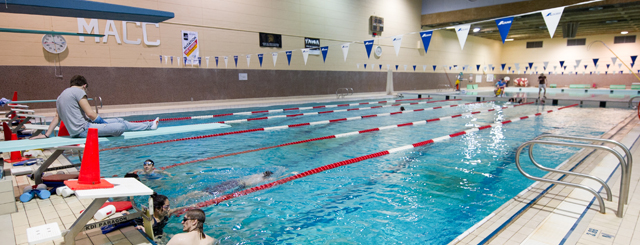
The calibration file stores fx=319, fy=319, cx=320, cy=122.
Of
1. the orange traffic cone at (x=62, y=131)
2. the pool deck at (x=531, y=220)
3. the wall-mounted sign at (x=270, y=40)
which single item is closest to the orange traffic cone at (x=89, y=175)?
the pool deck at (x=531, y=220)

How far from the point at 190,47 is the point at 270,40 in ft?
12.5

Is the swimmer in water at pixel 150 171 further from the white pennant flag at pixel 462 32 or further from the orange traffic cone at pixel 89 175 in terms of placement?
the white pennant flag at pixel 462 32

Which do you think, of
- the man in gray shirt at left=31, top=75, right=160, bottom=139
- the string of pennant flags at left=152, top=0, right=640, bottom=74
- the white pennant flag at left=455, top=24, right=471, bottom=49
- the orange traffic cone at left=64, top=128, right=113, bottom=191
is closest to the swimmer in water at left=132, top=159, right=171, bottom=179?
the man in gray shirt at left=31, top=75, right=160, bottom=139

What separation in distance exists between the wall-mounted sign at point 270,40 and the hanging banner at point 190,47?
3098 millimetres

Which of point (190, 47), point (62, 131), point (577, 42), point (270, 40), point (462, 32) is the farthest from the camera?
point (577, 42)

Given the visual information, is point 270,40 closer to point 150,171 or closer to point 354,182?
point 150,171

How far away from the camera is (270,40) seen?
15.3m

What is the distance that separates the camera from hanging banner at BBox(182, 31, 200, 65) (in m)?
12.8

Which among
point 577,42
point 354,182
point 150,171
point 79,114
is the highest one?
point 577,42

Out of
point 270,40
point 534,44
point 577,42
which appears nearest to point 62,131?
point 270,40

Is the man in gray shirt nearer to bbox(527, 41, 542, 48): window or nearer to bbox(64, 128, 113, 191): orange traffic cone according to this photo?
bbox(64, 128, 113, 191): orange traffic cone

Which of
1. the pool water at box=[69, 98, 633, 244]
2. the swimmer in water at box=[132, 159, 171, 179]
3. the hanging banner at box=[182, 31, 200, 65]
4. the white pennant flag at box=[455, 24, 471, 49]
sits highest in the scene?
the hanging banner at box=[182, 31, 200, 65]

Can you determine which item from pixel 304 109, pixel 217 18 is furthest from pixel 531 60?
pixel 217 18

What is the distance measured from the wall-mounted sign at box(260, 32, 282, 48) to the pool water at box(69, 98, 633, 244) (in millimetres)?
8751
